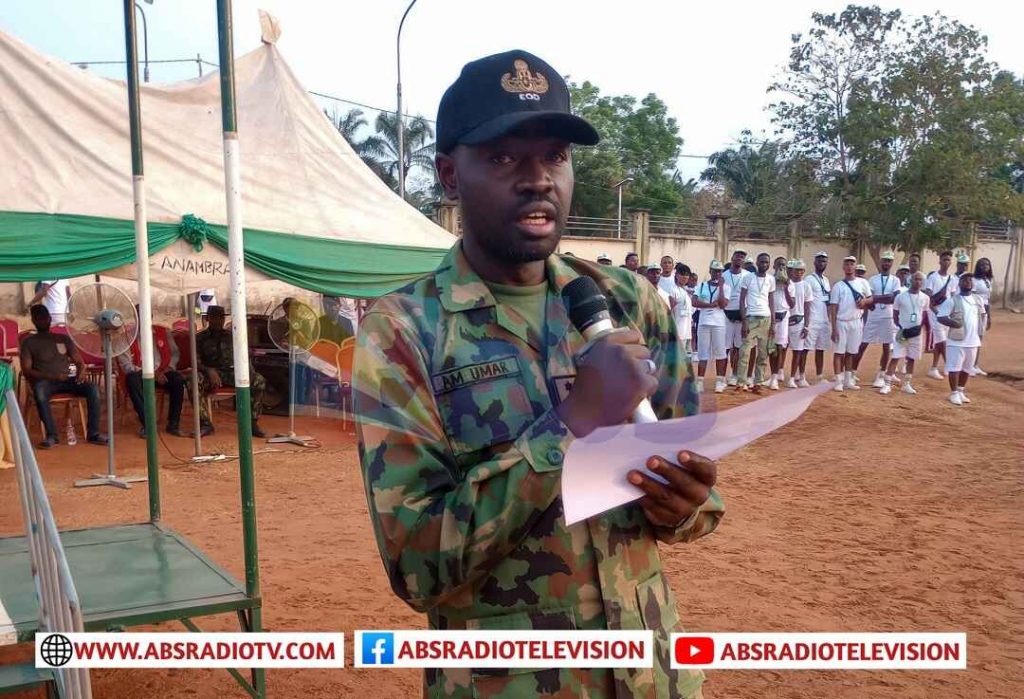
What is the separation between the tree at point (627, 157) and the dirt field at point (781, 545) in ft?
74.5

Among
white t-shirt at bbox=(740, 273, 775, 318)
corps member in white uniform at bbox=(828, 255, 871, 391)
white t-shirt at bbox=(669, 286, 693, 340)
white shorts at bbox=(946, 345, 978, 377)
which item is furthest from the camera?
corps member in white uniform at bbox=(828, 255, 871, 391)

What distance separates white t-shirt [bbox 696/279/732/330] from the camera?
12664 mm

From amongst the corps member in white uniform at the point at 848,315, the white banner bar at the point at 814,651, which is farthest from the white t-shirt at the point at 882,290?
the white banner bar at the point at 814,651

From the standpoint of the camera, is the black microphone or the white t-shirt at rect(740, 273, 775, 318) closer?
the black microphone

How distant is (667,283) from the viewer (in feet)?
41.4

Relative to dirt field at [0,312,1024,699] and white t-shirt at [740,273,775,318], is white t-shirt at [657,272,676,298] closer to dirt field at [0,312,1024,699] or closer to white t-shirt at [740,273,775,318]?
white t-shirt at [740,273,775,318]

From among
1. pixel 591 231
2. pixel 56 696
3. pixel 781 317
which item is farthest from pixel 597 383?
pixel 591 231

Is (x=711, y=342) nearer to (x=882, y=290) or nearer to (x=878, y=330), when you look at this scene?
(x=878, y=330)

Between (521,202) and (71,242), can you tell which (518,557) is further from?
(71,242)

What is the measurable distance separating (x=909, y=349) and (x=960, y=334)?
101 cm

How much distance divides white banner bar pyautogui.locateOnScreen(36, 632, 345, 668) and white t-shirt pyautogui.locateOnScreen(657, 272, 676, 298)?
9.83 metres

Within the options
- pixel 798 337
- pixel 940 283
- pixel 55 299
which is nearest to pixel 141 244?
pixel 55 299

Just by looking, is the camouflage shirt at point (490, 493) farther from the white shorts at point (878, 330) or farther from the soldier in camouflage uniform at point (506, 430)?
the white shorts at point (878, 330)

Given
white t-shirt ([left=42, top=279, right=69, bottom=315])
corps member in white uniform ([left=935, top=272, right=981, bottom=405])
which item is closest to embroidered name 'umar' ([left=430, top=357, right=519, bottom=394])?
white t-shirt ([left=42, top=279, right=69, bottom=315])
